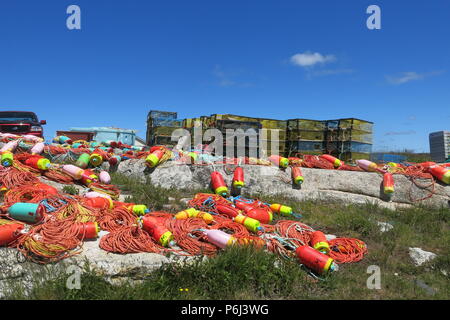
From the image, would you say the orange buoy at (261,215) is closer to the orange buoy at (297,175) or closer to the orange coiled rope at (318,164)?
the orange buoy at (297,175)

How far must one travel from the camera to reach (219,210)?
5.48 m

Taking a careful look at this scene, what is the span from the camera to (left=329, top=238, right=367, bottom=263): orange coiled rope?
13.8ft

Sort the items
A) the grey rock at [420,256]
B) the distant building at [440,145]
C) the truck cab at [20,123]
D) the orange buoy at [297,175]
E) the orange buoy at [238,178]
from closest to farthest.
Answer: the grey rock at [420,256]
the orange buoy at [238,178]
the orange buoy at [297,175]
the truck cab at [20,123]
the distant building at [440,145]

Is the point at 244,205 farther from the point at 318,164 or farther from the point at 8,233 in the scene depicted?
the point at 8,233

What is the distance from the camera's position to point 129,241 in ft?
12.7

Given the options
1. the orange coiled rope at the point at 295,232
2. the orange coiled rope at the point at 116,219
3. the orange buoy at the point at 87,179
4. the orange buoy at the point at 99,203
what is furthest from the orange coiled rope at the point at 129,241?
the orange buoy at the point at 87,179

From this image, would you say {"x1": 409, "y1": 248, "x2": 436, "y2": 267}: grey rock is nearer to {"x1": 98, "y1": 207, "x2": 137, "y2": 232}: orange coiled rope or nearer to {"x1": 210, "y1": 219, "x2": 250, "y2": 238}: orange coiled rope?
{"x1": 210, "y1": 219, "x2": 250, "y2": 238}: orange coiled rope

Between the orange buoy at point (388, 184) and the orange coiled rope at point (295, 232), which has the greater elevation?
the orange buoy at point (388, 184)

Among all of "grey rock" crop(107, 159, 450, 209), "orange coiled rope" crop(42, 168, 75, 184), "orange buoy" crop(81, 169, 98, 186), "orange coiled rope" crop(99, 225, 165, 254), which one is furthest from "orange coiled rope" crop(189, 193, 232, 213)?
"orange coiled rope" crop(42, 168, 75, 184)

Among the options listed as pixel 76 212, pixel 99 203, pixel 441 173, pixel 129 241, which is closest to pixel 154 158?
pixel 99 203

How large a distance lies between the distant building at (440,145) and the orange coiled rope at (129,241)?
15.6 meters

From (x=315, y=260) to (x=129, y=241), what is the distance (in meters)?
2.22

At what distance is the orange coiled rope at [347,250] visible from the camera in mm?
4207

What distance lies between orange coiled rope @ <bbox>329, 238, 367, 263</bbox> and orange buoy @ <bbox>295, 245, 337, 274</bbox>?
1.34 ft
